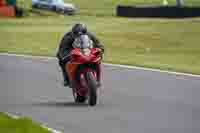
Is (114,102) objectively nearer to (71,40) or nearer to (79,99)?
(79,99)

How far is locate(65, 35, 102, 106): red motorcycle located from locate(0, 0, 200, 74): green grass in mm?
10888

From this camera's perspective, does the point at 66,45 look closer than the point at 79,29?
No

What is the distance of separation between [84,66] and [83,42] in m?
0.40

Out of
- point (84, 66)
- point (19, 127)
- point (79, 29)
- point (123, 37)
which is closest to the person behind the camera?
point (19, 127)

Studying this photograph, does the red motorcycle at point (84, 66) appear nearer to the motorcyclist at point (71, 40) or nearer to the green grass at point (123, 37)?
the motorcyclist at point (71, 40)

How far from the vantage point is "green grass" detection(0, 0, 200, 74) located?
112 ft

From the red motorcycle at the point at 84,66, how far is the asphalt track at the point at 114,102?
1.03 ft

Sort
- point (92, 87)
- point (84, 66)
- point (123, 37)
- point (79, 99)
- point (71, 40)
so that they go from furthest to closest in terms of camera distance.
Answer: point (123, 37) < point (79, 99) < point (71, 40) < point (84, 66) < point (92, 87)

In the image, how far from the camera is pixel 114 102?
16016 mm

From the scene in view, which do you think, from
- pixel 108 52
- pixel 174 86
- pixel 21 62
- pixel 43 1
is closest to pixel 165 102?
pixel 174 86

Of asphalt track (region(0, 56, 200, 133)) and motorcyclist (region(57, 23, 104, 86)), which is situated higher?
motorcyclist (region(57, 23, 104, 86))


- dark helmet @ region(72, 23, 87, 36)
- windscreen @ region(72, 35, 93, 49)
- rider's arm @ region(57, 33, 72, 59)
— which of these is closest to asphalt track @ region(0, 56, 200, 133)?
rider's arm @ region(57, 33, 72, 59)

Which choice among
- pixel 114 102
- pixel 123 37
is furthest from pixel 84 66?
pixel 123 37

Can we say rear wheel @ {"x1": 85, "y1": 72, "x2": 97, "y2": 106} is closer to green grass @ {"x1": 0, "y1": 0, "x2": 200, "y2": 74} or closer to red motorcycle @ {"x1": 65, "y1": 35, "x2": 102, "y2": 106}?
red motorcycle @ {"x1": 65, "y1": 35, "x2": 102, "y2": 106}
